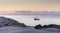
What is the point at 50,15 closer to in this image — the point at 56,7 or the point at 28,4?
the point at 56,7

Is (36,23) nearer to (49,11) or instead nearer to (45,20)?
(45,20)

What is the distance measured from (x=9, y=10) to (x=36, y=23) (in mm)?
627

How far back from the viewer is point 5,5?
7.98 ft

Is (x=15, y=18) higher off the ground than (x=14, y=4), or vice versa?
(x=14, y=4)

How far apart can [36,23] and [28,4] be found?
1.43 feet

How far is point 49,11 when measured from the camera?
2.40 meters

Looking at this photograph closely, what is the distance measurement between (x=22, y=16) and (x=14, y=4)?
12.2 inches

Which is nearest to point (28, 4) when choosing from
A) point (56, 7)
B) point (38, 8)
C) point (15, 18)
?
point (38, 8)

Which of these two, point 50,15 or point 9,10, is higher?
point 9,10

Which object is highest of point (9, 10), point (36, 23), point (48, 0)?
point (48, 0)

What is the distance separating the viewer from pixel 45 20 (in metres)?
2.39

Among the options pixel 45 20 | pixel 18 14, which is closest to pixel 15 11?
pixel 18 14

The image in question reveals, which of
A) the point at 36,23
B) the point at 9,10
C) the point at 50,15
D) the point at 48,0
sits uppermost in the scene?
the point at 48,0

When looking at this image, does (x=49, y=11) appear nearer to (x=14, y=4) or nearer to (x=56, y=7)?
(x=56, y=7)
